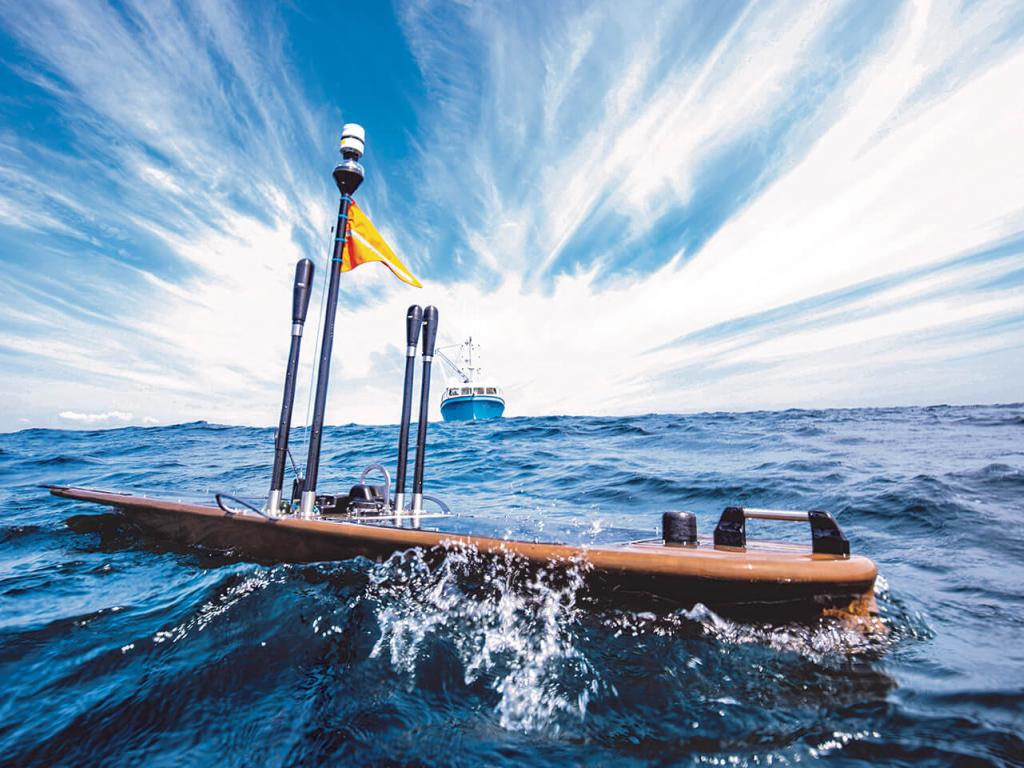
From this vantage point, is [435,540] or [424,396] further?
[424,396]

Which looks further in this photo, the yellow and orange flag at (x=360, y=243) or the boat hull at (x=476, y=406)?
the boat hull at (x=476, y=406)

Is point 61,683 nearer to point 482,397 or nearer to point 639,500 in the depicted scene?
point 639,500

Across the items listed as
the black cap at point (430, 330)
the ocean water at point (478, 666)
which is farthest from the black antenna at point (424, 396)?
the ocean water at point (478, 666)

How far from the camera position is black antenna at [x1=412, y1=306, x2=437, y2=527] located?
531 cm

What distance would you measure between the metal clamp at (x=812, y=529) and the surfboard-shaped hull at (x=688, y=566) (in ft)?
0.26

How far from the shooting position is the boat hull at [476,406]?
174 feet

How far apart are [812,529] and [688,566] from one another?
93 cm

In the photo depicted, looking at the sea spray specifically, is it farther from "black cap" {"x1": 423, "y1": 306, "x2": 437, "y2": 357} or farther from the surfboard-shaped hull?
"black cap" {"x1": 423, "y1": 306, "x2": 437, "y2": 357}

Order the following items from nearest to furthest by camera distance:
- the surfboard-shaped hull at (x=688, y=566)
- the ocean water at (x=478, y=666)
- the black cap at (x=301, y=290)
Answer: the ocean water at (x=478, y=666), the surfboard-shaped hull at (x=688, y=566), the black cap at (x=301, y=290)

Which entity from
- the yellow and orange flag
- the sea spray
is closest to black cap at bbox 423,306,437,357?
the yellow and orange flag

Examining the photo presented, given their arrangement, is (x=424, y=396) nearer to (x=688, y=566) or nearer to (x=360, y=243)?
(x=360, y=243)

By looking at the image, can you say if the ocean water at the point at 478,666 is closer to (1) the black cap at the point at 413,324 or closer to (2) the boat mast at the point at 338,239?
(2) the boat mast at the point at 338,239

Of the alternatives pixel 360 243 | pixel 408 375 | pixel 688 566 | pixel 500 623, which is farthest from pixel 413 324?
pixel 688 566

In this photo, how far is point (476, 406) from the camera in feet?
174
